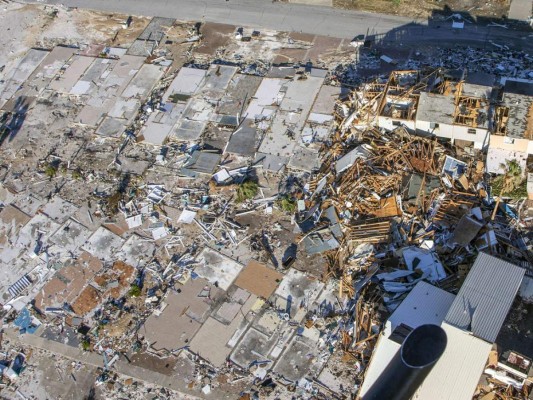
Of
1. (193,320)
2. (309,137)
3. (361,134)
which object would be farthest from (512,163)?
(193,320)

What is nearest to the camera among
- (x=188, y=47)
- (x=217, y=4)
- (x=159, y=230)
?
(x=159, y=230)

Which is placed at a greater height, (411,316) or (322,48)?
(322,48)

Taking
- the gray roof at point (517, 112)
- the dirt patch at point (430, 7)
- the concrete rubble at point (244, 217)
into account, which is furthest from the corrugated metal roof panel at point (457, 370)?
the dirt patch at point (430, 7)

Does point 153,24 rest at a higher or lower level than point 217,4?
lower

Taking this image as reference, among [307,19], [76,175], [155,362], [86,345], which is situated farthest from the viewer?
[307,19]

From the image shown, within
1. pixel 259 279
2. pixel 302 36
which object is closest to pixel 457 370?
pixel 259 279

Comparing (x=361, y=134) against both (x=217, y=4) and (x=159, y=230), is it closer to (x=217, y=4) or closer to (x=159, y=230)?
(x=159, y=230)

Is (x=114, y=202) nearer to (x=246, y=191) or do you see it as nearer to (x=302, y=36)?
(x=246, y=191)

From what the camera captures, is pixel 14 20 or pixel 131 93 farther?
pixel 14 20
